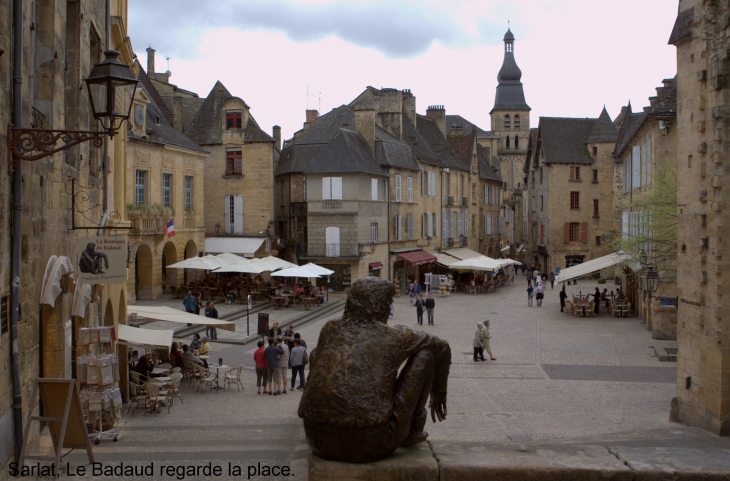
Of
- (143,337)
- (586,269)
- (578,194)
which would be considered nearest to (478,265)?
(586,269)

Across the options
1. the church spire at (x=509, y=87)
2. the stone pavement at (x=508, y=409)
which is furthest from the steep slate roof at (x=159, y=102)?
the church spire at (x=509, y=87)

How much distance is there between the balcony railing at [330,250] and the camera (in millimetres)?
34812

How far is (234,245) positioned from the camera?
36.1 m

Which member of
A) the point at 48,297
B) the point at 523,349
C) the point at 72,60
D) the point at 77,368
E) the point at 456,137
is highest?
the point at 456,137

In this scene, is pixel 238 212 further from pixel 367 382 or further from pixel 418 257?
pixel 367 382

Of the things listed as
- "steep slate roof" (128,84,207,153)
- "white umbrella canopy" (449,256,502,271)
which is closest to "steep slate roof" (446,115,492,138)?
"white umbrella canopy" (449,256,502,271)

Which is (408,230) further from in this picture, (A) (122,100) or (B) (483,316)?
(A) (122,100)

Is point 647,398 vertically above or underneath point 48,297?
underneath

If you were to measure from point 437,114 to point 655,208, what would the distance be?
36220mm

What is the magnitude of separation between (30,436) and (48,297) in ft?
4.73

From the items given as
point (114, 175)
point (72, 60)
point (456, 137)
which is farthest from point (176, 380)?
point (456, 137)

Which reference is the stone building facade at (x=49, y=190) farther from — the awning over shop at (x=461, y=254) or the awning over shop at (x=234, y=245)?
the awning over shop at (x=461, y=254)

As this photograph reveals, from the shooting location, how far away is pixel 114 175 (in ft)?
45.7

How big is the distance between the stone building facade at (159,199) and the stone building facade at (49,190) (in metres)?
15.1
